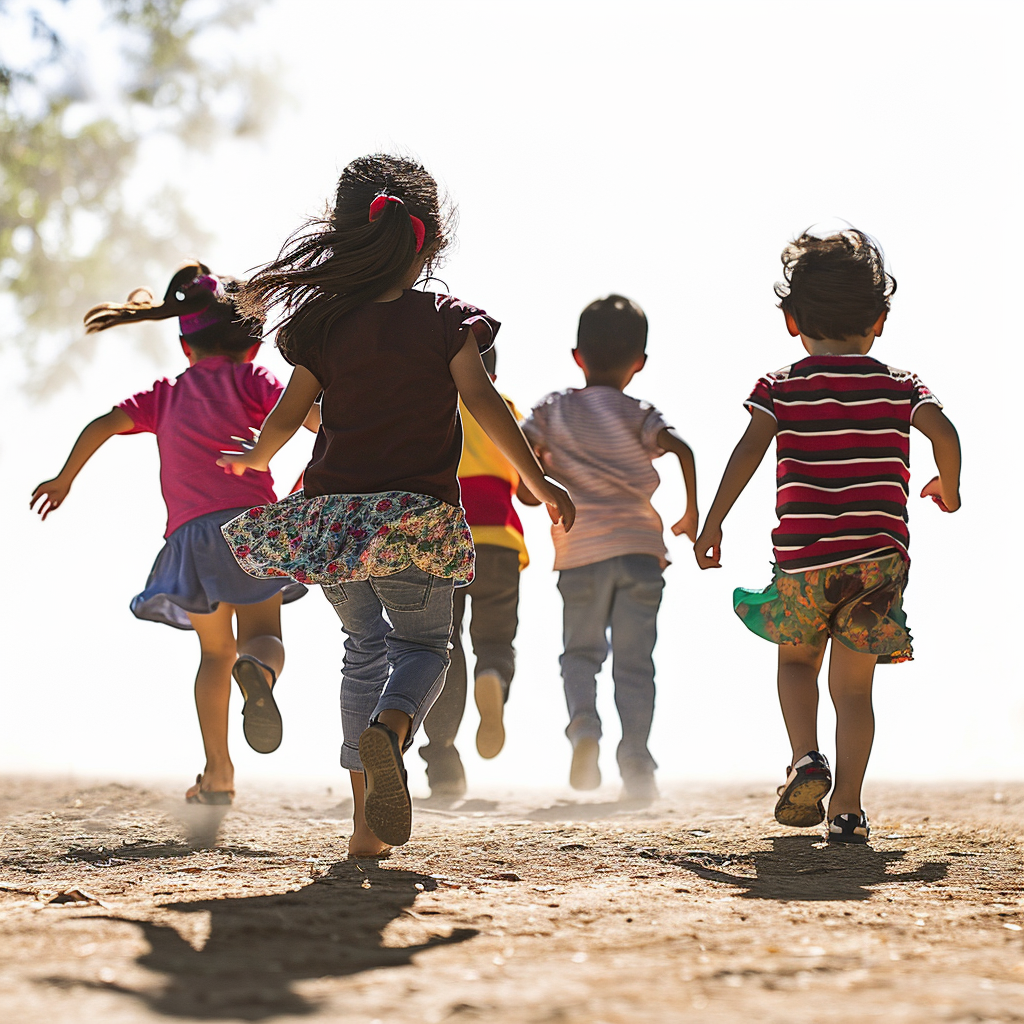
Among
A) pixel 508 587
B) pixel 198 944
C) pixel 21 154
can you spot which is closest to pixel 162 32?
pixel 21 154

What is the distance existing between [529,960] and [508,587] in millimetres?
2974

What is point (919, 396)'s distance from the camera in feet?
11.3

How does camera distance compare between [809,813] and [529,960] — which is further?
[809,813]

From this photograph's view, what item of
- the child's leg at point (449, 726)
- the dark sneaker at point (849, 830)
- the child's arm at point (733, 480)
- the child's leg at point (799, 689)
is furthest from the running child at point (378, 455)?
the child's leg at point (449, 726)

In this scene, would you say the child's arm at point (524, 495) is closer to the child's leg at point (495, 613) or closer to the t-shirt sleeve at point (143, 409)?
the child's leg at point (495, 613)

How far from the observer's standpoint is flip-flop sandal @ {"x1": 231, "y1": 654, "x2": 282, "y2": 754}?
3604 mm

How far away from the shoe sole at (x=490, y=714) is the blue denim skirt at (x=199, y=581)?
2.63 feet

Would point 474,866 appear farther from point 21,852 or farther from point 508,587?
point 508,587

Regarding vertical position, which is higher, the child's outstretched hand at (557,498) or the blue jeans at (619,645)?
the child's outstretched hand at (557,498)

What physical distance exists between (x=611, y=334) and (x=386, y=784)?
2.97 metres

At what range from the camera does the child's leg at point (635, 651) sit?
476 centimetres

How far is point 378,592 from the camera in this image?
2.88m

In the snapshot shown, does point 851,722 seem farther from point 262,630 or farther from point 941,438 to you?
point 262,630

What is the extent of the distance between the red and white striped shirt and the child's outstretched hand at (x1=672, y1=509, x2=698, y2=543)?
965 millimetres
